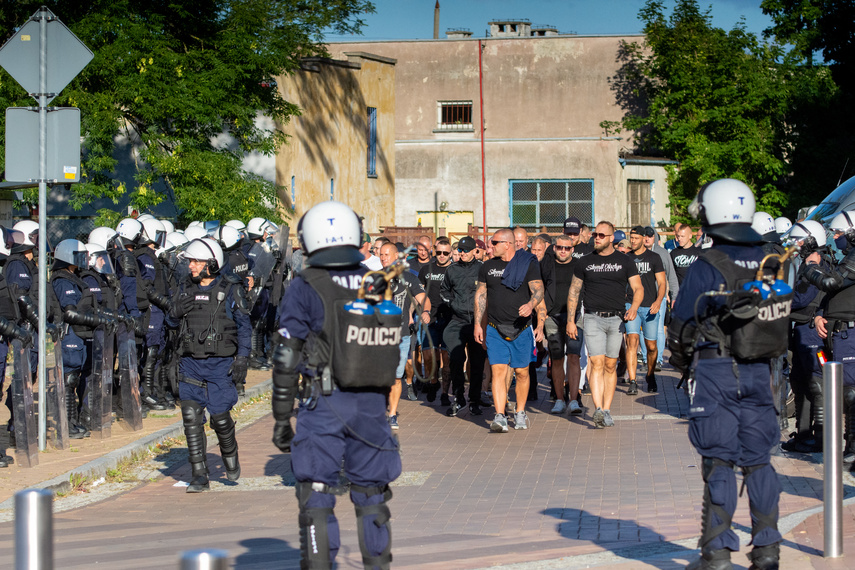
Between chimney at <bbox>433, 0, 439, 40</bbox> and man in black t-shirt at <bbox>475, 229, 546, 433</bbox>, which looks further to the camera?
chimney at <bbox>433, 0, 439, 40</bbox>

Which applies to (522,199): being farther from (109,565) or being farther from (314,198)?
(109,565)

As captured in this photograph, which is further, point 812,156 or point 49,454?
point 812,156

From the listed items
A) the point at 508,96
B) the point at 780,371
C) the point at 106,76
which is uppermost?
A: the point at 508,96

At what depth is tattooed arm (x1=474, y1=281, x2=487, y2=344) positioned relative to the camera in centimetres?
1137

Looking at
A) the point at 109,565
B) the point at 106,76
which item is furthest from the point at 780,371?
the point at 106,76

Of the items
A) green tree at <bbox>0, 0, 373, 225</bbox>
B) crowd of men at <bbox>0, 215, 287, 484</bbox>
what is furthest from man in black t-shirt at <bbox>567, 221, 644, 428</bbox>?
green tree at <bbox>0, 0, 373, 225</bbox>

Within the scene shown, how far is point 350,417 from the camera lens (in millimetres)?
5227

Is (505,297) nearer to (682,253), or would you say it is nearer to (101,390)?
(101,390)

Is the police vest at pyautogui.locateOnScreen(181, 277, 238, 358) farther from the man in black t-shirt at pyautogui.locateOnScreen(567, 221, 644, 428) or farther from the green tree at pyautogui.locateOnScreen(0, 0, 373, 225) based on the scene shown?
the green tree at pyautogui.locateOnScreen(0, 0, 373, 225)

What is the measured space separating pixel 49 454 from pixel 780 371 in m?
6.80

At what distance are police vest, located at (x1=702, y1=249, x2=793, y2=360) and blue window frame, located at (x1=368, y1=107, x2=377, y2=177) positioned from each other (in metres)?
29.6

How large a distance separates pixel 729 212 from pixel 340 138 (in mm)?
26690

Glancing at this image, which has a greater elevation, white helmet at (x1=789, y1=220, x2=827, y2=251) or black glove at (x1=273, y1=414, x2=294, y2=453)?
white helmet at (x1=789, y1=220, x2=827, y2=251)

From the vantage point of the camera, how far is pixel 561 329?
40.5ft
